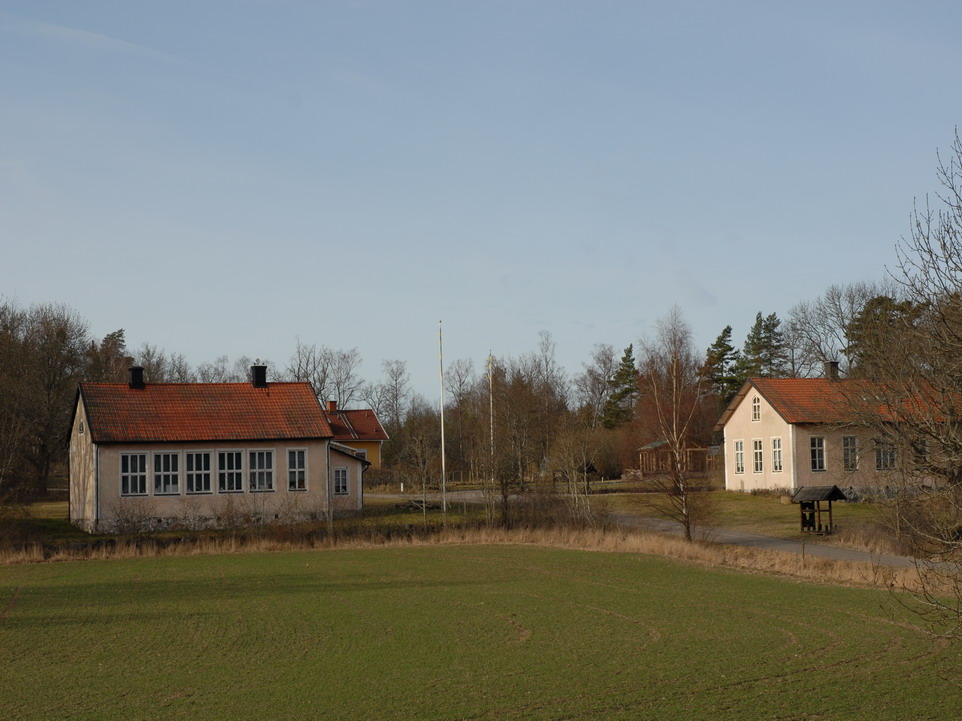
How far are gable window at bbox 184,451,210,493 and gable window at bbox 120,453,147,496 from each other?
150 centimetres

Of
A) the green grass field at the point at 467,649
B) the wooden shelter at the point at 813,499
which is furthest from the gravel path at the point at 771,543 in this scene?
the green grass field at the point at 467,649

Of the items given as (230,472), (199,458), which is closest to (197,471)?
(199,458)

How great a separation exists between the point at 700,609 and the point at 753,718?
793 centimetres

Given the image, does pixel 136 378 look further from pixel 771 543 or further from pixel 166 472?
pixel 771 543

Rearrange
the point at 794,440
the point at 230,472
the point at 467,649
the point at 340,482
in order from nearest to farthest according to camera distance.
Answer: the point at 467,649 < the point at 230,472 < the point at 340,482 < the point at 794,440

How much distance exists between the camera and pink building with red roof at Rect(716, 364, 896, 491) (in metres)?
46.4

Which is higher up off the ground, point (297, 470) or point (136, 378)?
point (136, 378)

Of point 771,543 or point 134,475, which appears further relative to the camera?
point 134,475

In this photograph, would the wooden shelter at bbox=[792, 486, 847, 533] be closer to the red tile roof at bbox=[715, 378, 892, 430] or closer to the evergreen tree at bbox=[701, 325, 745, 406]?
the red tile roof at bbox=[715, 378, 892, 430]

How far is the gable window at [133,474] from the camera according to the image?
3612 centimetres

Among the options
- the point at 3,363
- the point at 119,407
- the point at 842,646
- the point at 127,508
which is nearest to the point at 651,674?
the point at 842,646

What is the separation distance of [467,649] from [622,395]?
77.1 meters

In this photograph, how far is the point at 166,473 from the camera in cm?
3691

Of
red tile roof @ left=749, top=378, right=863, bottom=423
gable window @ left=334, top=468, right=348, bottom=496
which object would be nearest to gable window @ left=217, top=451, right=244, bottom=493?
gable window @ left=334, top=468, right=348, bottom=496
